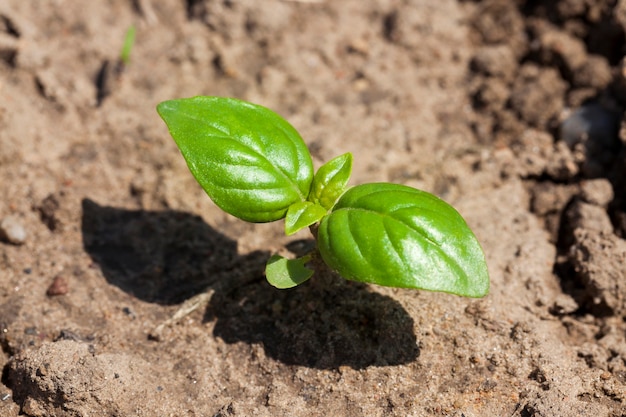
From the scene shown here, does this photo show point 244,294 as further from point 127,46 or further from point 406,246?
point 127,46

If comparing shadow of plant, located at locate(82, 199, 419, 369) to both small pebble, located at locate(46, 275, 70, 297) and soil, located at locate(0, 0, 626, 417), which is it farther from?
small pebble, located at locate(46, 275, 70, 297)

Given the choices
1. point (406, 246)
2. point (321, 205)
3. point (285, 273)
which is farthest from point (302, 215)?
point (406, 246)

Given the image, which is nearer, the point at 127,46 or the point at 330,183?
the point at 330,183

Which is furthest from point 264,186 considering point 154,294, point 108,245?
point 108,245

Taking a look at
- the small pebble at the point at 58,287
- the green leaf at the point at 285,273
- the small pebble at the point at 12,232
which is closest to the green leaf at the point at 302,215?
the green leaf at the point at 285,273

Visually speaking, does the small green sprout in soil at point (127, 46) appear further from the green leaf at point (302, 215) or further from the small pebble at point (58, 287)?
the green leaf at point (302, 215)

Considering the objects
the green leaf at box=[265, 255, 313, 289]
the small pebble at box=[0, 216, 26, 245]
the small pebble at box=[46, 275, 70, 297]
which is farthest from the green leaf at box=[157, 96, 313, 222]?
the small pebble at box=[0, 216, 26, 245]

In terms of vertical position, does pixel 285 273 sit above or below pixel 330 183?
below
